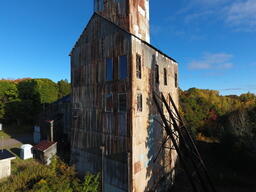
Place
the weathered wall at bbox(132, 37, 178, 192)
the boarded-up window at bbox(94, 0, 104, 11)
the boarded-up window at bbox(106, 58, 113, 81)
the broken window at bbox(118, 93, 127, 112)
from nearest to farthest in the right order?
the weathered wall at bbox(132, 37, 178, 192) → the broken window at bbox(118, 93, 127, 112) → the boarded-up window at bbox(106, 58, 113, 81) → the boarded-up window at bbox(94, 0, 104, 11)

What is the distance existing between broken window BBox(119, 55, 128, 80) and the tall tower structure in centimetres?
272

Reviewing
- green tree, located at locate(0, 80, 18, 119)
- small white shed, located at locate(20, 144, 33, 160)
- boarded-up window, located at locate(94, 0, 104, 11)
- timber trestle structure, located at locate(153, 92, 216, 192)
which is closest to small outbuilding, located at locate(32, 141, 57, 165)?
small white shed, located at locate(20, 144, 33, 160)

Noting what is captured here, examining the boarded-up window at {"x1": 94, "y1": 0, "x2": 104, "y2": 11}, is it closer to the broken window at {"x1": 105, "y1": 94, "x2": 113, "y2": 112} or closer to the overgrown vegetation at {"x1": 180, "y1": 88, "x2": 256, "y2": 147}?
the broken window at {"x1": 105, "y1": 94, "x2": 113, "y2": 112}

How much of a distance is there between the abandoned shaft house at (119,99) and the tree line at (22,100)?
20.4 meters

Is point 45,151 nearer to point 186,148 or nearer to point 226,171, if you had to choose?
point 186,148

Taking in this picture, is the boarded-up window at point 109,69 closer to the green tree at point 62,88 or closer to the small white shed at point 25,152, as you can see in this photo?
the small white shed at point 25,152

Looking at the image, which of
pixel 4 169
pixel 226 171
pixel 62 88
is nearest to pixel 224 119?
pixel 226 171

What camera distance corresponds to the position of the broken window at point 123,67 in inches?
368

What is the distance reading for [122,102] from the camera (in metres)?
9.41

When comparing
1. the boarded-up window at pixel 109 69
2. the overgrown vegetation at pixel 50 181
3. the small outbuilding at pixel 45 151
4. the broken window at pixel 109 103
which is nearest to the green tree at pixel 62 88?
the small outbuilding at pixel 45 151

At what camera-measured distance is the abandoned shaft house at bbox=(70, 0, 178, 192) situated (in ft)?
29.9

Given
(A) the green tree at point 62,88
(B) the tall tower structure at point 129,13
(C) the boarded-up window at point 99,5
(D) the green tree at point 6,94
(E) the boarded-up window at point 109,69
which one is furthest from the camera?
(A) the green tree at point 62,88

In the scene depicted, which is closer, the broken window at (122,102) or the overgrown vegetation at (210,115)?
the broken window at (122,102)

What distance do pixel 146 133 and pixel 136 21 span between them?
869 centimetres
